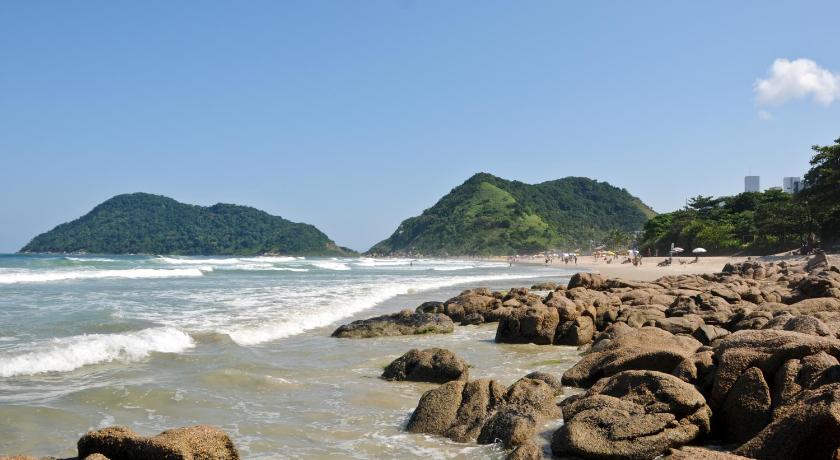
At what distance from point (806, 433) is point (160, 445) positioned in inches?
197

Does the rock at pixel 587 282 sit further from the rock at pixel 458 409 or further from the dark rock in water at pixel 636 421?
the dark rock in water at pixel 636 421

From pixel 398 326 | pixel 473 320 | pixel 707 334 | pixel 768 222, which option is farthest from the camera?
pixel 768 222

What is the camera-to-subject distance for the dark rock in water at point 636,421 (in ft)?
19.5

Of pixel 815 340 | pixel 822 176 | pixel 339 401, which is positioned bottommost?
pixel 339 401

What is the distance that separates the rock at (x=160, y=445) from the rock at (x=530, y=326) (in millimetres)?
9250

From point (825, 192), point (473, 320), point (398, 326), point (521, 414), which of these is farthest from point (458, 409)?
point (825, 192)

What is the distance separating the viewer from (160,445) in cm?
486

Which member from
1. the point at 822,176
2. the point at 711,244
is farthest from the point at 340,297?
the point at 711,244

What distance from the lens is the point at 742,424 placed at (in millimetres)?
6242

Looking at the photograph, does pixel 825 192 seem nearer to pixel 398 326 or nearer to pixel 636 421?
pixel 398 326

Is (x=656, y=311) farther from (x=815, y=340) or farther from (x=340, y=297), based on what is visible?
(x=340, y=297)

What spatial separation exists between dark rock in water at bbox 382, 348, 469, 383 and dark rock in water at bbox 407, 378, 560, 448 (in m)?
1.83

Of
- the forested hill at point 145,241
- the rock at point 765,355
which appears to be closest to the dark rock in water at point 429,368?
the rock at point 765,355

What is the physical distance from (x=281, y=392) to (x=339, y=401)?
A: 1049 millimetres
